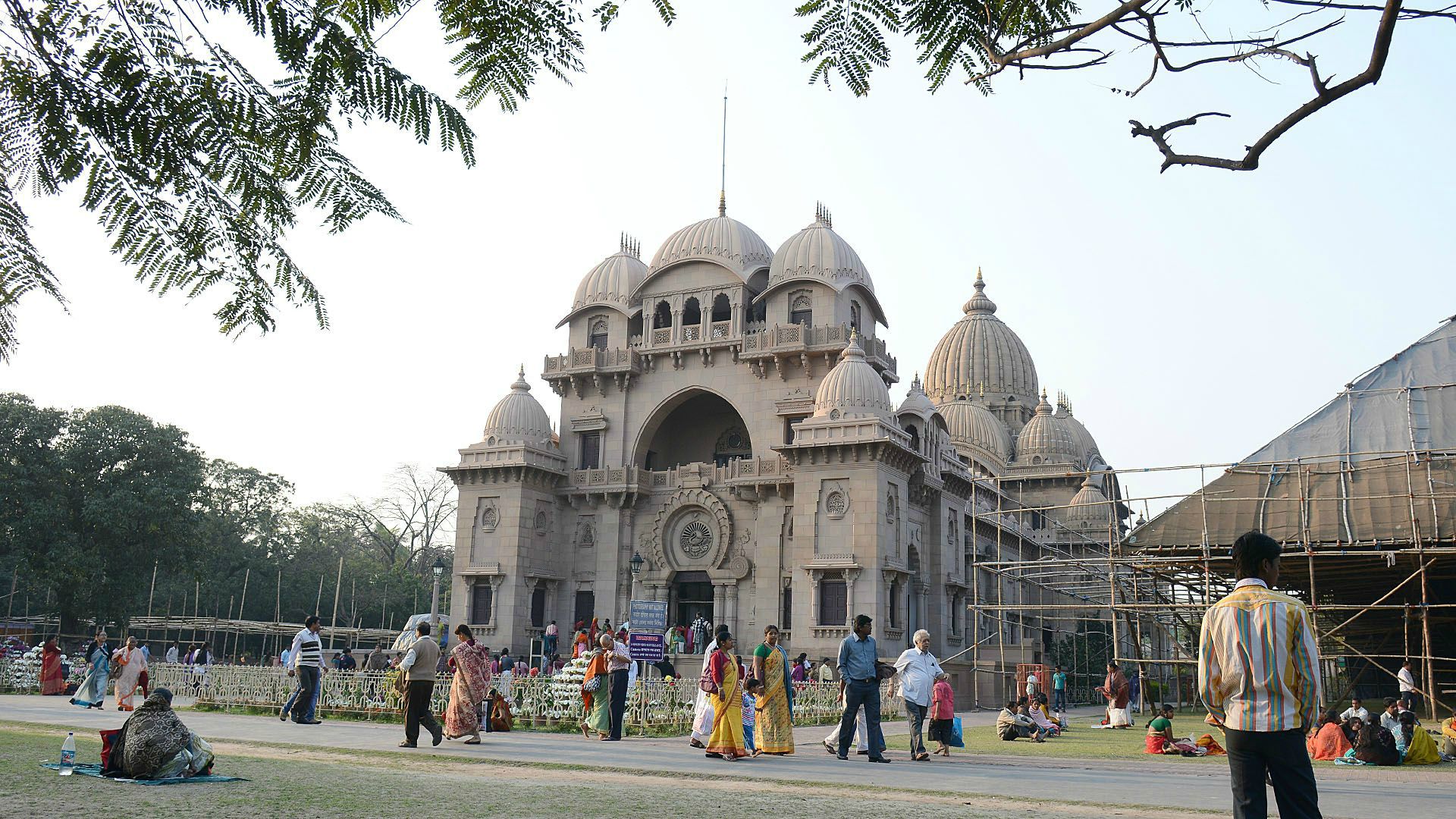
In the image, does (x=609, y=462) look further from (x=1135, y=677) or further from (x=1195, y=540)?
(x=1195, y=540)

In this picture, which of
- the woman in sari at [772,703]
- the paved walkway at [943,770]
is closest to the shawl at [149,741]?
the paved walkway at [943,770]

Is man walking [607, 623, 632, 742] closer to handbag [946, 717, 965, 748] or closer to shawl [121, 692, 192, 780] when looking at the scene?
handbag [946, 717, 965, 748]

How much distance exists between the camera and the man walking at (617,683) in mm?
15914

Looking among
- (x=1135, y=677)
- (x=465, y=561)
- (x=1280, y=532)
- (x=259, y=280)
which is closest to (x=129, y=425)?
(x=465, y=561)

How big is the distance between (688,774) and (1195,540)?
16.0 meters

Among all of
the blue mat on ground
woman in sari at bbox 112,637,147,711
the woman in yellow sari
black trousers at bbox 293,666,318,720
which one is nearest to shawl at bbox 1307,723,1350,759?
the woman in yellow sari

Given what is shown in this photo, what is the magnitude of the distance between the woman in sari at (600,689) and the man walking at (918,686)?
454 cm

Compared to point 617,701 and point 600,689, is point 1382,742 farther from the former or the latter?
point 600,689

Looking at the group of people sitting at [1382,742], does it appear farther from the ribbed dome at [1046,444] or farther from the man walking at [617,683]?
the ribbed dome at [1046,444]

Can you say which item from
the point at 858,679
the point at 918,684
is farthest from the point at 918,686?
the point at 858,679

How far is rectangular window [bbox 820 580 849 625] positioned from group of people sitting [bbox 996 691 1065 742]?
43.5 ft

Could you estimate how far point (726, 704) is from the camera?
43.3ft

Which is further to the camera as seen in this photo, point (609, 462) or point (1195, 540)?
point (609, 462)

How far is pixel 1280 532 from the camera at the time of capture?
74.5 feet
